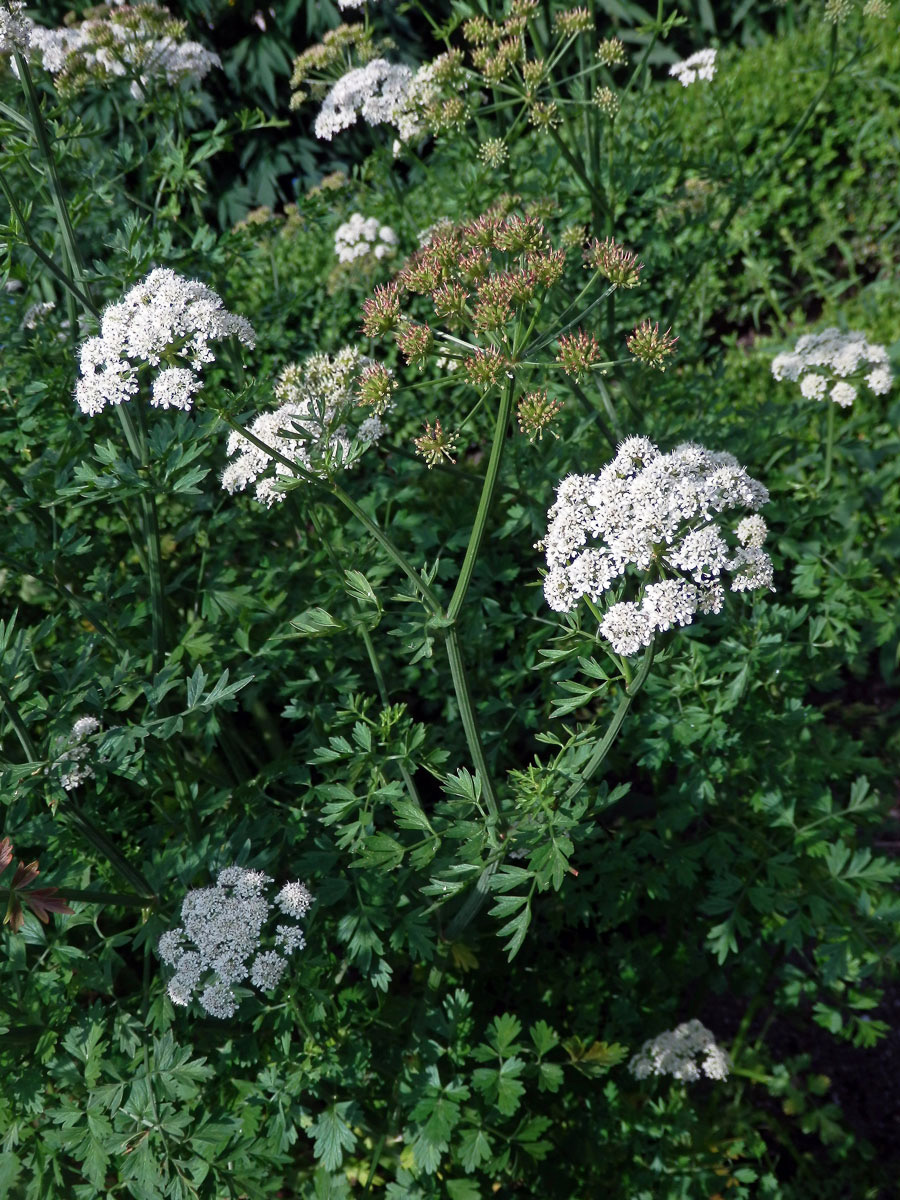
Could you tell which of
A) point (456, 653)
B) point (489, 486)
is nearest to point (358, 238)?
point (489, 486)

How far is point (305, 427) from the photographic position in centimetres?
232

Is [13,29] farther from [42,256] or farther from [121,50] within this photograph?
[121,50]

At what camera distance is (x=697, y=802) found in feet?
9.09

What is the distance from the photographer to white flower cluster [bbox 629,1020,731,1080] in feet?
9.48

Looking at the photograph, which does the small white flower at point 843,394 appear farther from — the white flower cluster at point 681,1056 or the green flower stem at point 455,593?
the white flower cluster at point 681,1056

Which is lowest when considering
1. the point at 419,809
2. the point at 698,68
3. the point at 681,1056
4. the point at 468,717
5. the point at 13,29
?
the point at 681,1056

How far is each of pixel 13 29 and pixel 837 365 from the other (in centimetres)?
267

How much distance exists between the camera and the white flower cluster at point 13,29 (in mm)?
2365

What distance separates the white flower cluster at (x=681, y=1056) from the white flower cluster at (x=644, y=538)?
1638mm

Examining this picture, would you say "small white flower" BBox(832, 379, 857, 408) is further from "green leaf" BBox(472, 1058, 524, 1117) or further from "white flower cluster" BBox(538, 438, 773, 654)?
"green leaf" BBox(472, 1058, 524, 1117)

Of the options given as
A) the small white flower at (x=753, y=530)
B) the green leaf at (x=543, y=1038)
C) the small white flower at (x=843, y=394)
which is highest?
the small white flower at (x=753, y=530)

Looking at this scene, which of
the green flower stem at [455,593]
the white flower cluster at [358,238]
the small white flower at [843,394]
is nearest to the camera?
the green flower stem at [455,593]

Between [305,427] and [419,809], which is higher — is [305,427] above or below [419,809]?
above

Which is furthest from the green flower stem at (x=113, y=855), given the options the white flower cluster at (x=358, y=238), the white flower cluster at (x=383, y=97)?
the white flower cluster at (x=358, y=238)
